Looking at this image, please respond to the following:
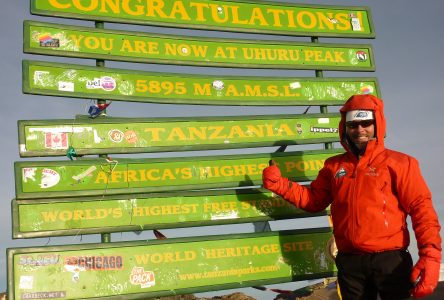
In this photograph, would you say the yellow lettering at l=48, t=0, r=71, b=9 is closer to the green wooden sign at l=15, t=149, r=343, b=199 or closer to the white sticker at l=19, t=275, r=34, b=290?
the green wooden sign at l=15, t=149, r=343, b=199

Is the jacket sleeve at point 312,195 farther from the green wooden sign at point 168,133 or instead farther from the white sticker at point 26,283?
the white sticker at point 26,283

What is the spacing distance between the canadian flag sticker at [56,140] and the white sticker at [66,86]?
529 millimetres

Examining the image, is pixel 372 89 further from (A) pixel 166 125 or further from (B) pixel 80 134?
(B) pixel 80 134

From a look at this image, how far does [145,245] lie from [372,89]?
Answer: 4209 millimetres

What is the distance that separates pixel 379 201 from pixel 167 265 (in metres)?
2.60

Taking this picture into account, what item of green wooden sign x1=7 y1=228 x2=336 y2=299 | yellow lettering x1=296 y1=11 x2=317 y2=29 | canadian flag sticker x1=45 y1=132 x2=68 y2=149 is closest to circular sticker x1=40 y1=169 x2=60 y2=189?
canadian flag sticker x1=45 y1=132 x2=68 y2=149

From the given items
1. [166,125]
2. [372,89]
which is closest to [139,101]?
[166,125]

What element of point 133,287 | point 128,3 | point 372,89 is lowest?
point 133,287

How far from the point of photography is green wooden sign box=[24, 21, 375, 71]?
6.71 m

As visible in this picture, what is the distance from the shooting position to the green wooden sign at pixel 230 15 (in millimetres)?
6981

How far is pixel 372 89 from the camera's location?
8375mm

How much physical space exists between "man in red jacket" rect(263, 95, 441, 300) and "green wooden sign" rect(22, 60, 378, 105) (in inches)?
72.2

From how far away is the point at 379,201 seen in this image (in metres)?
5.62

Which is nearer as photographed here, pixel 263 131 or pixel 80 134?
pixel 80 134
